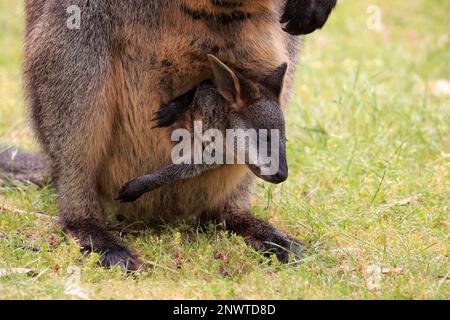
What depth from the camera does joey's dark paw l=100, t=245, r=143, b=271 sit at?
14.9 ft

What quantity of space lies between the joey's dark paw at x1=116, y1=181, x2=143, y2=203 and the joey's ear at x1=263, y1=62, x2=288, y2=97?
0.86 meters

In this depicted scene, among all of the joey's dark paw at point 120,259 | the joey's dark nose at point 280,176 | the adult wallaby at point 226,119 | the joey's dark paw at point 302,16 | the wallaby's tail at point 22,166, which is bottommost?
the joey's dark paw at point 120,259

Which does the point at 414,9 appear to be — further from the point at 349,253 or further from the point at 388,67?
the point at 349,253

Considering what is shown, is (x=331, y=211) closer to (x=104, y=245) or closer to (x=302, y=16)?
(x=302, y=16)

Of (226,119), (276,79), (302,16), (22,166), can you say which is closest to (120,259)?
(226,119)

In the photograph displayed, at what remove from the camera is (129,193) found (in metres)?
4.66

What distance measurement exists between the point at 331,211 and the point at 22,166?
6.84ft

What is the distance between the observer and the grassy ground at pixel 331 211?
13.8ft

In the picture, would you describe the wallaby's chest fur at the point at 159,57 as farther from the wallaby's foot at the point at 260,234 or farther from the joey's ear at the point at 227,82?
the wallaby's foot at the point at 260,234

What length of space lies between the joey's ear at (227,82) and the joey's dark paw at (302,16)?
1.38 ft

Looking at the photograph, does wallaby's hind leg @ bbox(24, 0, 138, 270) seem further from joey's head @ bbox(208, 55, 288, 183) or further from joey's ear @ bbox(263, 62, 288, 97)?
joey's ear @ bbox(263, 62, 288, 97)

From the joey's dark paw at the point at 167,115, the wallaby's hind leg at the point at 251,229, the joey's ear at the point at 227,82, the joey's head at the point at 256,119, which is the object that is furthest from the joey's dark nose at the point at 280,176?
the joey's dark paw at the point at 167,115

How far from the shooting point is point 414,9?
9.59 meters
